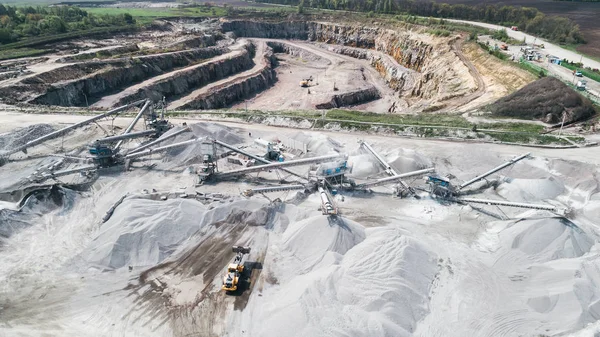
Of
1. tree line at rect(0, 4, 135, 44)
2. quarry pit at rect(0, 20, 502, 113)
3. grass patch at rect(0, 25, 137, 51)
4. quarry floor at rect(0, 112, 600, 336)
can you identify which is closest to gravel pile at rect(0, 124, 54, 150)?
quarry floor at rect(0, 112, 600, 336)

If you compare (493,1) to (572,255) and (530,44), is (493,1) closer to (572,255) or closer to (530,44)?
(530,44)

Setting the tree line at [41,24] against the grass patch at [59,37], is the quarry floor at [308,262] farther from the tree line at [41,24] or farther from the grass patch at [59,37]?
the tree line at [41,24]

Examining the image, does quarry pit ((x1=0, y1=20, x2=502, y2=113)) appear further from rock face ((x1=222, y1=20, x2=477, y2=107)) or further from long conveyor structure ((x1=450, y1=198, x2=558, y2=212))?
long conveyor structure ((x1=450, y1=198, x2=558, y2=212))

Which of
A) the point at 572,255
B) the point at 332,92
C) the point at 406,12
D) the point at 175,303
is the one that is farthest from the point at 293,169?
the point at 406,12

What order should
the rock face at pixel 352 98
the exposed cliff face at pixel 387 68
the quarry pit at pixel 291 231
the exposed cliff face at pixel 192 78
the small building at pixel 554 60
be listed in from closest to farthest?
the quarry pit at pixel 291 231 → the small building at pixel 554 60 → the exposed cliff face at pixel 192 78 → the rock face at pixel 352 98 → the exposed cliff face at pixel 387 68

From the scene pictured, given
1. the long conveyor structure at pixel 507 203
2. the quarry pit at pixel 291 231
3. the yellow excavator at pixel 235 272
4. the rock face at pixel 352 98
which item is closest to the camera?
the quarry pit at pixel 291 231

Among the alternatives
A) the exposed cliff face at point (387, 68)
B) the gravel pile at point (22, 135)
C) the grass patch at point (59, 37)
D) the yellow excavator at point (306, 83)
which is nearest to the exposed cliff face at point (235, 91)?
the yellow excavator at point (306, 83)

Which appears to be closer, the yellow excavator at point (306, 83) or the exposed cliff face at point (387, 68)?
the exposed cliff face at point (387, 68)
